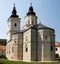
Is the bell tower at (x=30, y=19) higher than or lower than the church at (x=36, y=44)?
higher

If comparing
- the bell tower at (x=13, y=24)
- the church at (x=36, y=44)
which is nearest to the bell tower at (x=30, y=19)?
the bell tower at (x=13, y=24)

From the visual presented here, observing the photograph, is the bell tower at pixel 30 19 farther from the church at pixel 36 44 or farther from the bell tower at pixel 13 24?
the church at pixel 36 44

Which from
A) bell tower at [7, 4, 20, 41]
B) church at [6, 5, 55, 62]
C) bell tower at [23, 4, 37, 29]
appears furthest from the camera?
bell tower at [7, 4, 20, 41]

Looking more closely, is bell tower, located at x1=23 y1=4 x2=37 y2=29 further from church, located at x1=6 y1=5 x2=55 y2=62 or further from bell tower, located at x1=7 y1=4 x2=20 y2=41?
church, located at x1=6 y1=5 x2=55 y2=62

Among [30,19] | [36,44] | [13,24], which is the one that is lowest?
[36,44]

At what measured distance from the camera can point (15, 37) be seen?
1801 inches

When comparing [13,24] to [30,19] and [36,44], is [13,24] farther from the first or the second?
[36,44]

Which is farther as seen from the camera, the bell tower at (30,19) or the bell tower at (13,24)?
the bell tower at (13,24)

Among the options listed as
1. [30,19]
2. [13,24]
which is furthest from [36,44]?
[13,24]

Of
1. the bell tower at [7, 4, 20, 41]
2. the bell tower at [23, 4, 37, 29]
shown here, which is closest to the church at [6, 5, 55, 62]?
the bell tower at [23, 4, 37, 29]

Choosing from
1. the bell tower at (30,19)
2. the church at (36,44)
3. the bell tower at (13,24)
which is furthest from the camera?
the bell tower at (13,24)

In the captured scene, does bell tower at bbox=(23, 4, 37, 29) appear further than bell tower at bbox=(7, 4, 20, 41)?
No

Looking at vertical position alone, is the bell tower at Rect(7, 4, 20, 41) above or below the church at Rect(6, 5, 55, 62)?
above

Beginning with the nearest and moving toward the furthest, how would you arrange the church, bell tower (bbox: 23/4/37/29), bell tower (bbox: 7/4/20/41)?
the church → bell tower (bbox: 23/4/37/29) → bell tower (bbox: 7/4/20/41)
